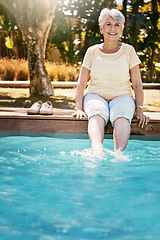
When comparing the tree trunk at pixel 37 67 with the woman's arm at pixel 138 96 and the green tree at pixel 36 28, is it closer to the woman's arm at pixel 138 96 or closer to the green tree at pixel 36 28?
the green tree at pixel 36 28

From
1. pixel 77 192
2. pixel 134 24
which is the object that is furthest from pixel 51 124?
pixel 134 24

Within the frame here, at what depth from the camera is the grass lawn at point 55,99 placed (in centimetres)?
728

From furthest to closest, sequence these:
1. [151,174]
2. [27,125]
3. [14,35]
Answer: [14,35] < [27,125] < [151,174]

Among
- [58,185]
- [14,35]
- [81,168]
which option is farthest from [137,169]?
[14,35]

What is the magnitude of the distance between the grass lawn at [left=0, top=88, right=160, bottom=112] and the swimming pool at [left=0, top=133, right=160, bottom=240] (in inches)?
127

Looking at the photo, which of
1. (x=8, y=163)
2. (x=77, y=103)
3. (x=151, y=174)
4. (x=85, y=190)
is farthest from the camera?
(x=77, y=103)

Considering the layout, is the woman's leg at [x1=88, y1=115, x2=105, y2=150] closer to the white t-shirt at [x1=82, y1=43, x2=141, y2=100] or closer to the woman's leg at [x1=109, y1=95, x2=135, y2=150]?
the woman's leg at [x1=109, y1=95, x2=135, y2=150]

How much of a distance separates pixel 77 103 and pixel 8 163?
1014 mm

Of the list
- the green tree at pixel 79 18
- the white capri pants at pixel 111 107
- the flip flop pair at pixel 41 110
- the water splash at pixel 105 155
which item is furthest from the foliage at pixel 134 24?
the water splash at pixel 105 155

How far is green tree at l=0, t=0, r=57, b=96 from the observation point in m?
8.18

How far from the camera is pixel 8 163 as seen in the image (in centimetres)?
340

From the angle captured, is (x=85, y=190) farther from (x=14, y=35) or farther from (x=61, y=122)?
(x=14, y=35)

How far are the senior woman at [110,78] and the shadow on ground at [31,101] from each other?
3.29m

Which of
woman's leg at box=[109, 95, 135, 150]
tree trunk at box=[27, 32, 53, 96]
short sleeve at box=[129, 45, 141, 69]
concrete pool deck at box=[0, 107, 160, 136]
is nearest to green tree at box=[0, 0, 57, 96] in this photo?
tree trunk at box=[27, 32, 53, 96]
